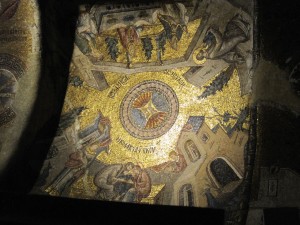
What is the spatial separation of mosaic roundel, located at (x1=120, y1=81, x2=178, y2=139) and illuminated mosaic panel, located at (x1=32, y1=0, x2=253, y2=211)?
16mm

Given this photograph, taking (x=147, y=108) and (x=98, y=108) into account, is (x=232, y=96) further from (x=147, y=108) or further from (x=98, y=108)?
(x=98, y=108)

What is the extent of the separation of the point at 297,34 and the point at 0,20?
432cm


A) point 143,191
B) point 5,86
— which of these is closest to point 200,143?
point 143,191

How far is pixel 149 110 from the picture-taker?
600 cm

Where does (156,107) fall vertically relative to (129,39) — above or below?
below

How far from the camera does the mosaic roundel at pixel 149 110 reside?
585 centimetres

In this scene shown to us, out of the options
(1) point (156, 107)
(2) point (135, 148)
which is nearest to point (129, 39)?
(1) point (156, 107)

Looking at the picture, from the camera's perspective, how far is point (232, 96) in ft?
17.5

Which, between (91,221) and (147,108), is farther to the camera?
(147,108)

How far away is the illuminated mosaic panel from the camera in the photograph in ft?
17.4

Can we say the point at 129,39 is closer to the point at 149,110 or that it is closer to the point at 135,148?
the point at 149,110

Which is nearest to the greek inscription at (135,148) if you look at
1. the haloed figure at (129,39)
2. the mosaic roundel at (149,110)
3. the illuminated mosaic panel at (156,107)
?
the illuminated mosaic panel at (156,107)

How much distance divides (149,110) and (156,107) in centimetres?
12

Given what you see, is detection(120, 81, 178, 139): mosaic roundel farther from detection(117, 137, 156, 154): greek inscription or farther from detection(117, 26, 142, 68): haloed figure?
detection(117, 26, 142, 68): haloed figure
